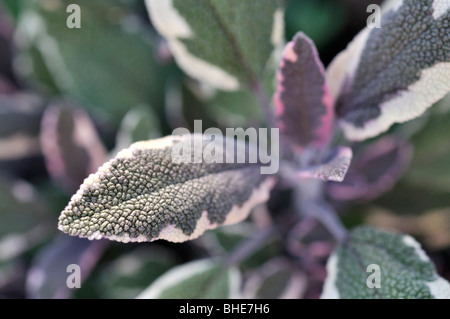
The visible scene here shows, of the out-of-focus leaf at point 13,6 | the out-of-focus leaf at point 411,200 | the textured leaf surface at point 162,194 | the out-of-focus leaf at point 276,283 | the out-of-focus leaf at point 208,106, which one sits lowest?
the out-of-focus leaf at point 276,283

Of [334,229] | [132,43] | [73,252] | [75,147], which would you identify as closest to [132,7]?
[132,43]

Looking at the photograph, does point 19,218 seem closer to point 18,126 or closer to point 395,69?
point 18,126

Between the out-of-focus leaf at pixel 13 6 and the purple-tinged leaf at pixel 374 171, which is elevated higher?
the out-of-focus leaf at pixel 13 6

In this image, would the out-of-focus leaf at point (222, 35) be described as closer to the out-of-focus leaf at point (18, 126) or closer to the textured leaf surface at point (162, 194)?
the textured leaf surface at point (162, 194)

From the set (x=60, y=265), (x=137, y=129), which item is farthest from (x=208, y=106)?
(x=60, y=265)

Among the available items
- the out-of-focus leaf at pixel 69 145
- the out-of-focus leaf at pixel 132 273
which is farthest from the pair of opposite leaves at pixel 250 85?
the out-of-focus leaf at pixel 132 273

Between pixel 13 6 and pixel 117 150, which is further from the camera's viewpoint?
pixel 13 6
